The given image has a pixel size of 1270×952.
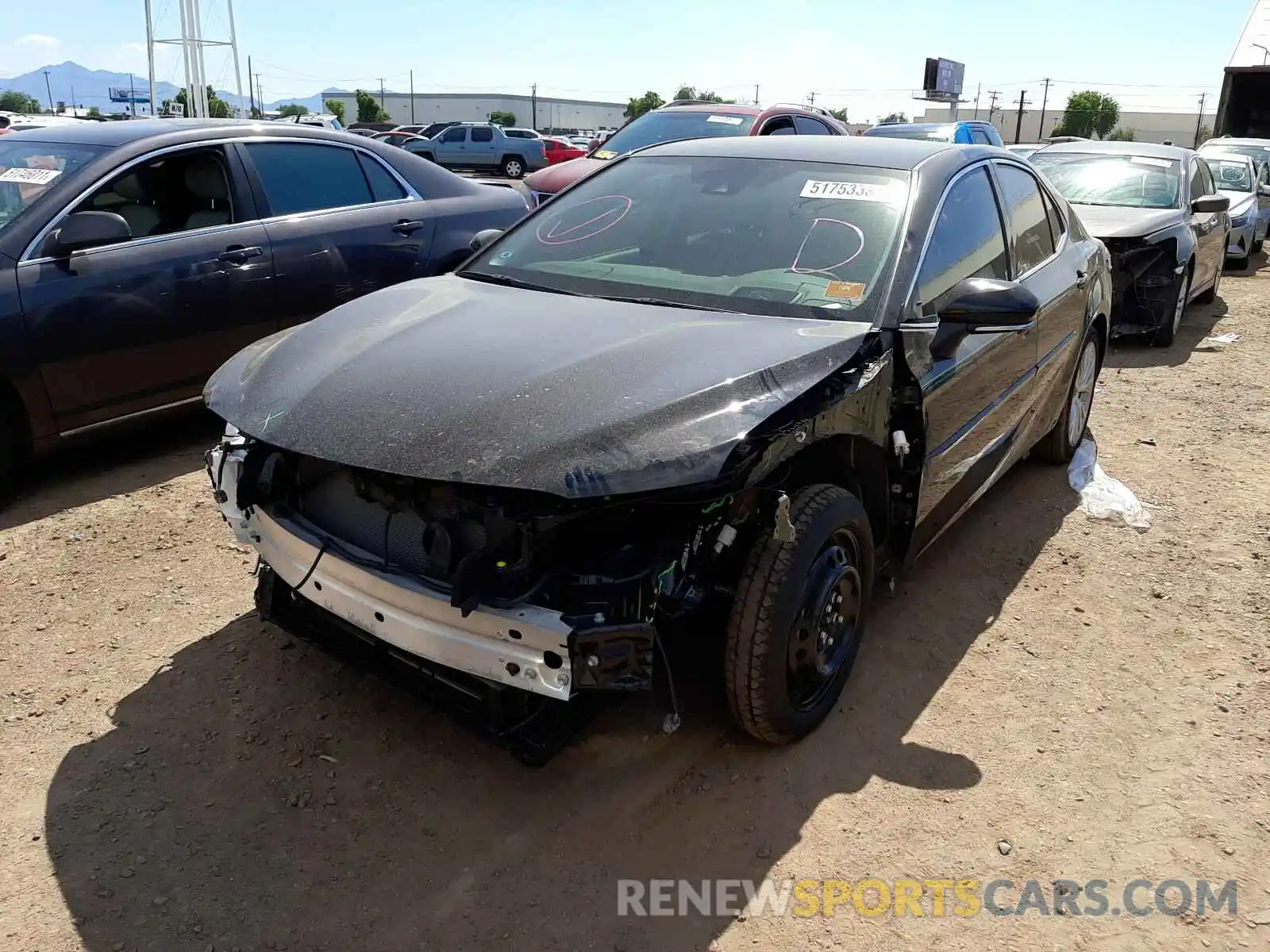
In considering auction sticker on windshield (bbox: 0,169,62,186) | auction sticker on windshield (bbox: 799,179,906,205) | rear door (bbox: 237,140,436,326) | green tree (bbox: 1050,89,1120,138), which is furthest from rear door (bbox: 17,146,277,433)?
green tree (bbox: 1050,89,1120,138)

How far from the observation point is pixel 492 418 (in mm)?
2354

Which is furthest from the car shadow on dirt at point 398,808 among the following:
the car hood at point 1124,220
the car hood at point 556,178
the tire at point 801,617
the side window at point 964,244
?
the car hood at point 556,178

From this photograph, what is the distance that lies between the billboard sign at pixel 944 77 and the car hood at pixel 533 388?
178 ft

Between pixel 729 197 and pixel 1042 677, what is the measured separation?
2.01 m

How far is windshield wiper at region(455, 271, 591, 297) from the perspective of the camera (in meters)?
3.29

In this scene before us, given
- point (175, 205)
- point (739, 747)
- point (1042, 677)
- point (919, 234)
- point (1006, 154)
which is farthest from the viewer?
point (175, 205)

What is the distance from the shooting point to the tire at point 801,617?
255 centimetres

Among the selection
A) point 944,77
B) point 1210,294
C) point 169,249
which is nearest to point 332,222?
point 169,249

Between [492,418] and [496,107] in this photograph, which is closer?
[492,418]

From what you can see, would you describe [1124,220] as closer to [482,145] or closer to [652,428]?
[652,428]

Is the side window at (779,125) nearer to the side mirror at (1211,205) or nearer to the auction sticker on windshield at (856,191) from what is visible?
the side mirror at (1211,205)

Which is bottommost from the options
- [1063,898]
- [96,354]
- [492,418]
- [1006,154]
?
[1063,898]

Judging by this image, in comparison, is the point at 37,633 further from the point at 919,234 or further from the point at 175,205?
the point at 919,234

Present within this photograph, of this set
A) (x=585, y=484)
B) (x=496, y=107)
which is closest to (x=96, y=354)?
(x=585, y=484)
